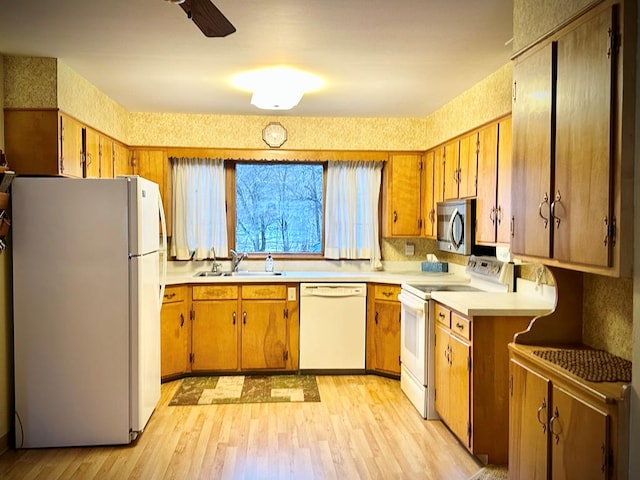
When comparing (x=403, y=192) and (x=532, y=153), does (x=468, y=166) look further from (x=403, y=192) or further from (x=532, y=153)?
(x=532, y=153)

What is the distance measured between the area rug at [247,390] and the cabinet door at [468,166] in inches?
81.4

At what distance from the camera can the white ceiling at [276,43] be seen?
2572mm

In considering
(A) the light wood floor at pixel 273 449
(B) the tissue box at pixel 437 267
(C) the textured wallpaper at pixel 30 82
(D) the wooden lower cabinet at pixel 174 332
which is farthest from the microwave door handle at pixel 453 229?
(C) the textured wallpaper at pixel 30 82

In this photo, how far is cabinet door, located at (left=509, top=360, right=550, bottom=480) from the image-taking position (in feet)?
6.92

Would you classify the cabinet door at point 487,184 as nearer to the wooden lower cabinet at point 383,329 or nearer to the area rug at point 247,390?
the wooden lower cabinet at point 383,329

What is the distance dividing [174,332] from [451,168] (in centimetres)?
283

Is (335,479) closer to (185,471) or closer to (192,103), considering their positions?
(185,471)

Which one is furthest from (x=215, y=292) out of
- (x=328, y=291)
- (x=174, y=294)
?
(x=328, y=291)

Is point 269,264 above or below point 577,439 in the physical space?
above

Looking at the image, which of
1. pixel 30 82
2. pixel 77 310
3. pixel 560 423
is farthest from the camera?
pixel 30 82

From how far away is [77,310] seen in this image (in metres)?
3.28

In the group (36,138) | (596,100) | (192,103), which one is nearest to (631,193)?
(596,100)

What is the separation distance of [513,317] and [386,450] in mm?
1157

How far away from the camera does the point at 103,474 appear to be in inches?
116
